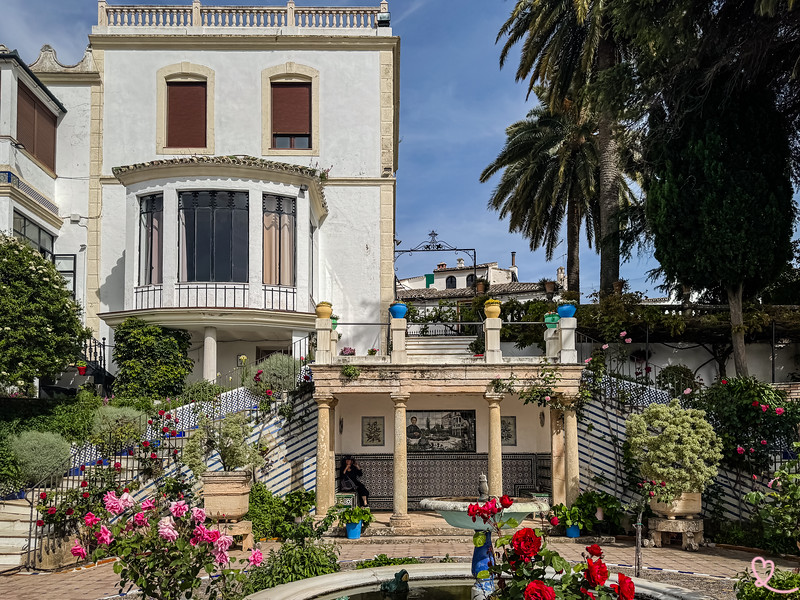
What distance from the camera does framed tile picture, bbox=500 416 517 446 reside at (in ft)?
61.1

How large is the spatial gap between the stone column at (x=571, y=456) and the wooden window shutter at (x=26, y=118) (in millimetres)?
16444

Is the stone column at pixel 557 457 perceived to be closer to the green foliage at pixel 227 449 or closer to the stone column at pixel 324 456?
the stone column at pixel 324 456

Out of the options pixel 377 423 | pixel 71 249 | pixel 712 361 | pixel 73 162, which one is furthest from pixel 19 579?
A: pixel 712 361

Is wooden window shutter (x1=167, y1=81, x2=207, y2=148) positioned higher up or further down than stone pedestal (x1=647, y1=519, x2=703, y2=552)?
higher up

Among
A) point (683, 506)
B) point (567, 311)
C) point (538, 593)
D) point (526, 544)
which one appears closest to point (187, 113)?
point (567, 311)

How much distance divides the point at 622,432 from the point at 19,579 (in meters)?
11.8

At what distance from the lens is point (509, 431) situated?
61.2 ft

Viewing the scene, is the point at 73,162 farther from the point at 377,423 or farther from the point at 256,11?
the point at 377,423

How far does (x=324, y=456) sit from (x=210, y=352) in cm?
632

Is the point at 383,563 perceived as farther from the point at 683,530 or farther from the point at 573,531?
the point at 683,530

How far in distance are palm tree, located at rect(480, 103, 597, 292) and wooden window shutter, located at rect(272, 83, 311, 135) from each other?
8550 mm

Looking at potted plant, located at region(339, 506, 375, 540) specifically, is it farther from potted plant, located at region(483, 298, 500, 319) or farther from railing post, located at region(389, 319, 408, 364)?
potted plant, located at region(483, 298, 500, 319)

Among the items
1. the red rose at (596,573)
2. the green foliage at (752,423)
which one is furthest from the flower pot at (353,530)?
the red rose at (596,573)

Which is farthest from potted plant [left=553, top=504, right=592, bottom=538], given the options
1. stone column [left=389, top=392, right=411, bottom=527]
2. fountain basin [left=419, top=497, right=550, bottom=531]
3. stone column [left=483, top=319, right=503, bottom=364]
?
fountain basin [left=419, top=497, right=550, bottom=531]
